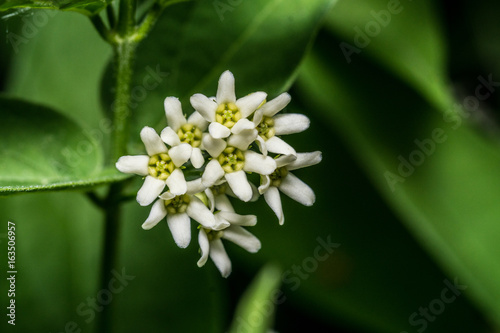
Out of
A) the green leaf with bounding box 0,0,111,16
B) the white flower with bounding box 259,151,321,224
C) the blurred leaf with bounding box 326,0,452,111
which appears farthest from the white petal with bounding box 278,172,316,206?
the blurred leaf with bounding box 326,0,452,111

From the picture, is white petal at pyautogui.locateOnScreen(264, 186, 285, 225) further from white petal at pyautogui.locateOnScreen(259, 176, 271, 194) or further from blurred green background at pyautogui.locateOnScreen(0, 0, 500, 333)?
blurred green background at pyautogui.locateOnScreen(0, 0, 500, 333)

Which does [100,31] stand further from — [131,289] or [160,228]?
[131,289]

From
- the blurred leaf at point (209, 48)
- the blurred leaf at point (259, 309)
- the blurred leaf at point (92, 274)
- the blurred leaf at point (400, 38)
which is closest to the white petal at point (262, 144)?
the blurred leaf at point (209, 48)

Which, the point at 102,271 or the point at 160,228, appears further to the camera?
the point at 160,228

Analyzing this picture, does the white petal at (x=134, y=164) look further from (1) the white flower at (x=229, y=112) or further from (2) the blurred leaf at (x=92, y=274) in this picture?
(2) the blurred leaf at (x=92, y=274)

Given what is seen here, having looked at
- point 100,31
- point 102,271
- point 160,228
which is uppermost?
point 100,31

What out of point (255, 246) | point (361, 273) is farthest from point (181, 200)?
point (361, 273)

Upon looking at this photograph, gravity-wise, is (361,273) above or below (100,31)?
below

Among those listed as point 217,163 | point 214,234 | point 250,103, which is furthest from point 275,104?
point 214,234
